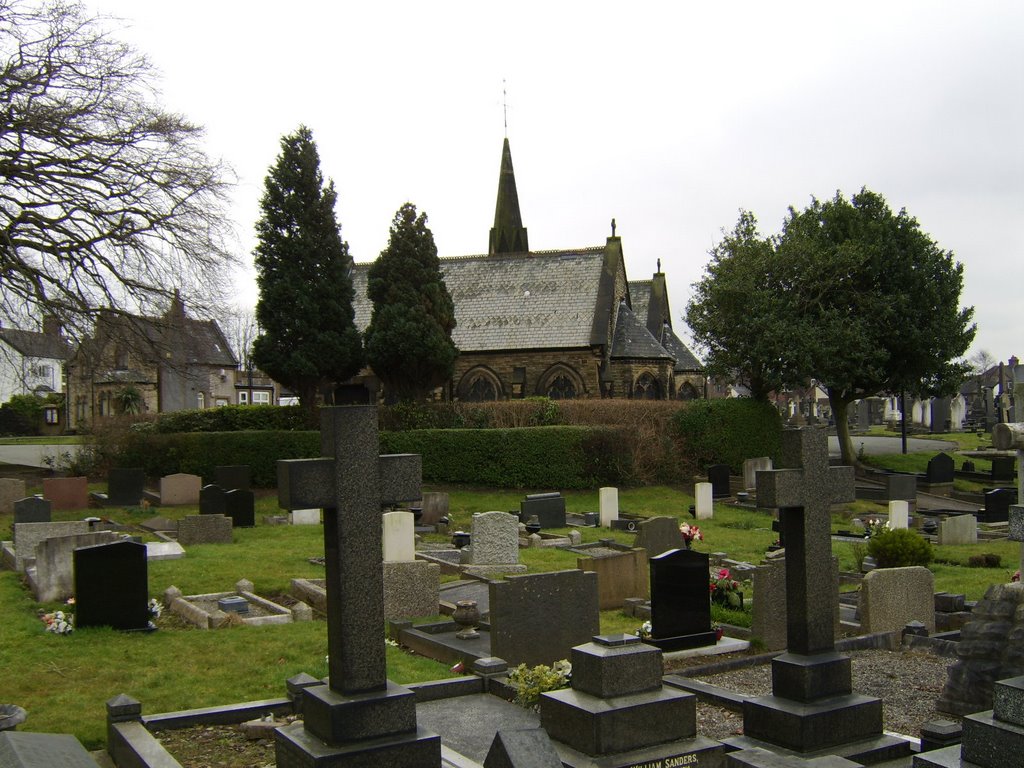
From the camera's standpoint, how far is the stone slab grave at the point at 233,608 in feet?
36.8

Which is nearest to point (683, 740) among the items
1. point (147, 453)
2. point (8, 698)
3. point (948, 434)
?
point (8, 698)

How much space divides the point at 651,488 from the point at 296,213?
14592 millimetres

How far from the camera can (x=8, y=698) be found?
8.22m

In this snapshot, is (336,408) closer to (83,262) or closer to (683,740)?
(683,740)

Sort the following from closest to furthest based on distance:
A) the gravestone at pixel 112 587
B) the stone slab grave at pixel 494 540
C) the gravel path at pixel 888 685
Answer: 1. the gravel path at pixel 888 685
2. the gravestone at pixel 112 587
3. the stone slab grave at pixel 494 540

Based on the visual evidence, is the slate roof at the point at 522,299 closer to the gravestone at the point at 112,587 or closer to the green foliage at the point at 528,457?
the green foliage at the point at 528,457

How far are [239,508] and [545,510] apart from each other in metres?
6.74

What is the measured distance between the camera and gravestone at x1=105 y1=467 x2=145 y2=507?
23.2 m

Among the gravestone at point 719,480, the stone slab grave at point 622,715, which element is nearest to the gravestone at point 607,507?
the gravestone at point 719,480

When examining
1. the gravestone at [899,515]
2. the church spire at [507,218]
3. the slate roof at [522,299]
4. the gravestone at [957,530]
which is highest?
the church spire at [507,218]

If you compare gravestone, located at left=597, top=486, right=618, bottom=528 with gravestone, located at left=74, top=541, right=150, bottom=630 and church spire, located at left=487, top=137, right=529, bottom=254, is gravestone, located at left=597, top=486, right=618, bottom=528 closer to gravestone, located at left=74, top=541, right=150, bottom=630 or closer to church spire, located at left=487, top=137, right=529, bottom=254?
gravestone, located at left=74, top=541, right=150, bottom=630

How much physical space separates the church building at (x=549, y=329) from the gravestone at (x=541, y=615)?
1062 inches

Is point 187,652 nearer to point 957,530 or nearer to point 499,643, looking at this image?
point 499,643

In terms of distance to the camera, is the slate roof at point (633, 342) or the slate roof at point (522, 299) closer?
the slate roof at point (633, 342)
